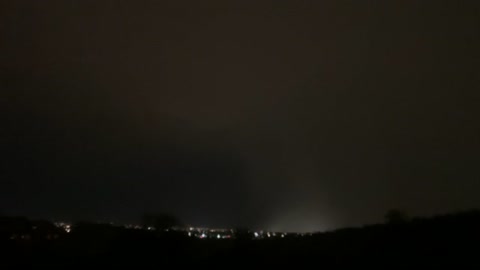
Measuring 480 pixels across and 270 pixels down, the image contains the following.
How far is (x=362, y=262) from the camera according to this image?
17.7 metres

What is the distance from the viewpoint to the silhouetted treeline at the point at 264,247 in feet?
58.6

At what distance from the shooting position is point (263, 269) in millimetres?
18172

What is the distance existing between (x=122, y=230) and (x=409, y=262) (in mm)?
11167

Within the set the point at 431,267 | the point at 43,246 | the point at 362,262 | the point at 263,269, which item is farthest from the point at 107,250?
the point at 431,267

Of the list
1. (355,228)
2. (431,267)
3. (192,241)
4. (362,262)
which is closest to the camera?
(431,267)

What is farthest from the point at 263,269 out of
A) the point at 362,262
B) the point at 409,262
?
the point at 409,262

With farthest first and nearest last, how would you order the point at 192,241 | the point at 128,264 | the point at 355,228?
the point at 355,228
the point at 192,241
the point at 128,264

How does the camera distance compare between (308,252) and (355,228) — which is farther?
(355,228)

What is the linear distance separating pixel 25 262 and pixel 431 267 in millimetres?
10443

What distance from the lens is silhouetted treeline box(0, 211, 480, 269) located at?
58.6 feet

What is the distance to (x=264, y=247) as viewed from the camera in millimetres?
22203

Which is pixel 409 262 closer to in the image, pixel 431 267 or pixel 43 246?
pixel 431 267

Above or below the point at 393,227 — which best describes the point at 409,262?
below

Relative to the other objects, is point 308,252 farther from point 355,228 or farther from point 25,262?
point 25,262
